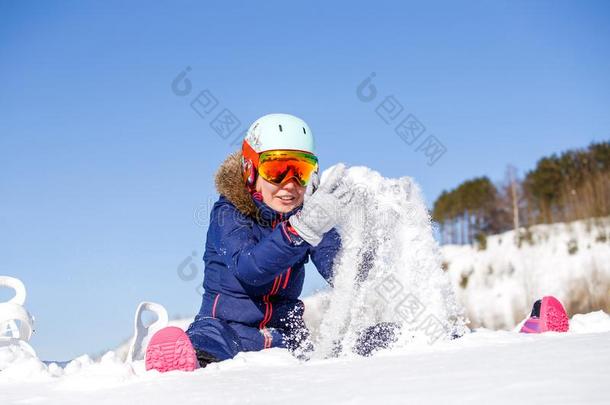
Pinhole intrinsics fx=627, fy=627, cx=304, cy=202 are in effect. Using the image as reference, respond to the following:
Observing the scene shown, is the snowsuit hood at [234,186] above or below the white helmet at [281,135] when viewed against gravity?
below

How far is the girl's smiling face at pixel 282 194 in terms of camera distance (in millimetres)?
3707

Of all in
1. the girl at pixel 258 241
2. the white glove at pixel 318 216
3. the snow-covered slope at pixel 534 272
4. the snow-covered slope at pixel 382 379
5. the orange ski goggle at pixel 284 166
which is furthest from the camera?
the snow-covered slope at pixel 534 272

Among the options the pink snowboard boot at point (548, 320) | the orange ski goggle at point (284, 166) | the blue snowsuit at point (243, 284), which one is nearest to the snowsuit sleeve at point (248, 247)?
the blue snowsuit at point (243, 284)

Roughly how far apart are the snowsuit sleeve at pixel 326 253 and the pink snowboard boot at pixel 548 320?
1145 millimetres

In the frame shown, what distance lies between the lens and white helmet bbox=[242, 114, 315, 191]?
147 inches

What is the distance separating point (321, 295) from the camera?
11.6 ft

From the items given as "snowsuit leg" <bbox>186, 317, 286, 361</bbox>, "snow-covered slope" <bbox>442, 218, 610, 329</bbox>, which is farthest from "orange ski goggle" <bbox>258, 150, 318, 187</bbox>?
"snow-covered slope" <bbox>442, 218, 610, 329</bbox>

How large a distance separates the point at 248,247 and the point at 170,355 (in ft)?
2.84

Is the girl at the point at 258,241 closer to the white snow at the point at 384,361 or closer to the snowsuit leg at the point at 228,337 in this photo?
the snowsuit leg at the point at 228,337

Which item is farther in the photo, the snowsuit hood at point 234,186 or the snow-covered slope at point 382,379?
the snowsuit hood at point 234,186

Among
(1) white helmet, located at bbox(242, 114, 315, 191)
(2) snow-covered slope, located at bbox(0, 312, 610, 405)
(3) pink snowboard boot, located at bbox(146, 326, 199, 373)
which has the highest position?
(1) white helmet, located at bbox(242, 114, 315, 191)

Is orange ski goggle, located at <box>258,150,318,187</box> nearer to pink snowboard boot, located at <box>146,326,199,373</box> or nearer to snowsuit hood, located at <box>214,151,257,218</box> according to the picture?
snowsuit hood, located at <box>214,151,257,218</box>

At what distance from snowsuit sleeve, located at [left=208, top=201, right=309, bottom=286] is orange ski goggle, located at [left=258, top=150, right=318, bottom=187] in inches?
11.5

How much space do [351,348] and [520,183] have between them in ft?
110
